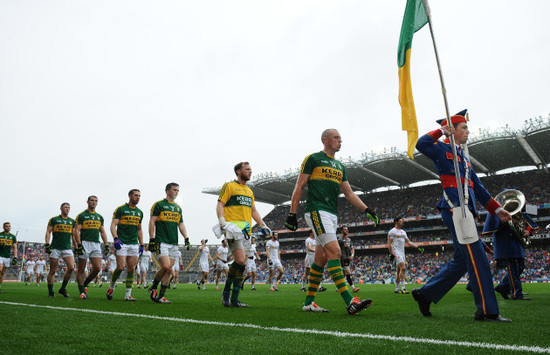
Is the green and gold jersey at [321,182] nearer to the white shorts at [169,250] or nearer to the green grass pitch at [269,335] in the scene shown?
the green grass pitch at [269,335]

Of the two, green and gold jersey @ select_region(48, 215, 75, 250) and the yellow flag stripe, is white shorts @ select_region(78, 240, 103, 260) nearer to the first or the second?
green and gold jersey @ select_region(48, 215, 75, 250)

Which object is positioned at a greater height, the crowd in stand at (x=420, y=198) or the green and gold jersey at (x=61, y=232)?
the crowd in stand at (x=420, y=198)

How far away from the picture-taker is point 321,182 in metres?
5.70

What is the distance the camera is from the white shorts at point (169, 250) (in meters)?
8.40

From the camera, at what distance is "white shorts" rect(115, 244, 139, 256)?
364 inches

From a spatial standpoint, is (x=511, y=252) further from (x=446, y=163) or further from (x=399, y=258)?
(x=399, y=258)

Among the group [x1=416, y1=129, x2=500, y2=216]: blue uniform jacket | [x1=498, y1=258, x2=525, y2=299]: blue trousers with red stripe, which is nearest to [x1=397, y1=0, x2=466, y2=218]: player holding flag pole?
[x1=416, y1=129, x2=500, y2=216]: blue uniform jacket

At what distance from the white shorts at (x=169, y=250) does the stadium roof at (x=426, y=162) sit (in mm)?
32644

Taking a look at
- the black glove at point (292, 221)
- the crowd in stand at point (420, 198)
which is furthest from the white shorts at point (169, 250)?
the crowd in stand at point (420, 198)

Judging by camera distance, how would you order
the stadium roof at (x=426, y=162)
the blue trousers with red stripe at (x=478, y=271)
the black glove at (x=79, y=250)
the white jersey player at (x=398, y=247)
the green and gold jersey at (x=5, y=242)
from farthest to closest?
the stadium roof at (x=426, y=162) → the green and gold jersey at (x=5, y=242) → the white jersey player at (x=398, y=247) → the black glove at (x=79, y=250) → the blue trousers with red stripe at (x=478, y=271)

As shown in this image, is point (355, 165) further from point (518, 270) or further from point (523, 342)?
point (523, 342)

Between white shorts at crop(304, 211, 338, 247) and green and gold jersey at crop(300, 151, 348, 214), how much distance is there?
8cm

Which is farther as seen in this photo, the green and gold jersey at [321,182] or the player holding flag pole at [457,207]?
the green and gold jersey at [321,182]

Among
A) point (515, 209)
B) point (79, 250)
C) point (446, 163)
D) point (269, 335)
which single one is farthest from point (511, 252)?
point (79, 250)
